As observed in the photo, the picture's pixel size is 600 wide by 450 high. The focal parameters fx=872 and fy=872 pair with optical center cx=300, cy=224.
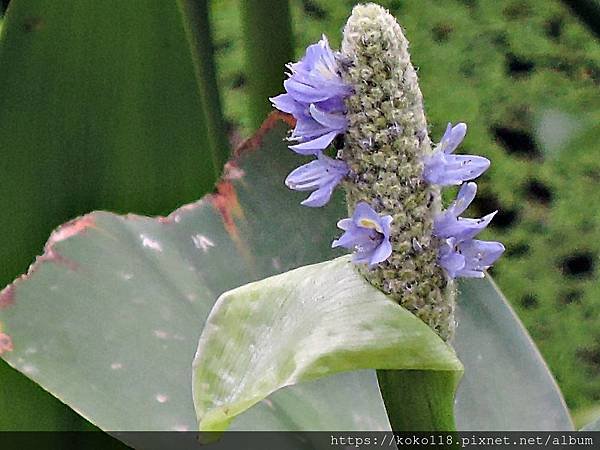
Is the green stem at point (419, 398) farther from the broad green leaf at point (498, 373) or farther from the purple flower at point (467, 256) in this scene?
the broad green leaf at point (498, 373)

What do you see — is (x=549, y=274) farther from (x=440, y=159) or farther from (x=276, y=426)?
(x=440, y=159)

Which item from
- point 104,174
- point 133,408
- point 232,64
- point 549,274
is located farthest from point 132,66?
point 549,274

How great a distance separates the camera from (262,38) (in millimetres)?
676

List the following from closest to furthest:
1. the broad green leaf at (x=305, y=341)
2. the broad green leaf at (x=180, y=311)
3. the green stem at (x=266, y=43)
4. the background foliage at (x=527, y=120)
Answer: the broad green leaf at (x=305, y=341) → the broad green leaf at (x=180, y=311) → the green stem at (x=266, y=43) → the background foliage at (x=527, y=120)

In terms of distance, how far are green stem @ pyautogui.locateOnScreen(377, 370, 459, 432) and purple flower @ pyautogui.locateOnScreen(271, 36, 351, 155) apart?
0.31ft

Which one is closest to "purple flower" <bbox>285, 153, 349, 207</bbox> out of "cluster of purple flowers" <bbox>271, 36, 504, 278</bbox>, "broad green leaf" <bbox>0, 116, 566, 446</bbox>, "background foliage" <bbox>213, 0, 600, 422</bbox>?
"cluster of purple flowers" <bbox>271, 36, 504, 278</bbox>

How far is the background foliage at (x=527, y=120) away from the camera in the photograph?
1017mm

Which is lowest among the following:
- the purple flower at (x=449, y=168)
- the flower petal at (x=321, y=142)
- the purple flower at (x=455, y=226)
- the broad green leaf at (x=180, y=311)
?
the broad green leaf at (x=180, y=311)

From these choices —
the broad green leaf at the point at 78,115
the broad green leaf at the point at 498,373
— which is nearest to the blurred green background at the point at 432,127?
the broad green leaf at the point at 78,115

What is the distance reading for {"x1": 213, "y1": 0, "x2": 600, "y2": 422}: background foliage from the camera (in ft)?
3.34

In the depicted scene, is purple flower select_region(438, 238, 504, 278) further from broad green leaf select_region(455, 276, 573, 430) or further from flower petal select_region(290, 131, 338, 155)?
broad green leaf select_region(455, 276, 573, 430)

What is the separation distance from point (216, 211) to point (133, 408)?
0.13 meters

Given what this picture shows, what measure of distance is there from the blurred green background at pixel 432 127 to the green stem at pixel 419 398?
288mm

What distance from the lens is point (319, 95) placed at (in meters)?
0.30
